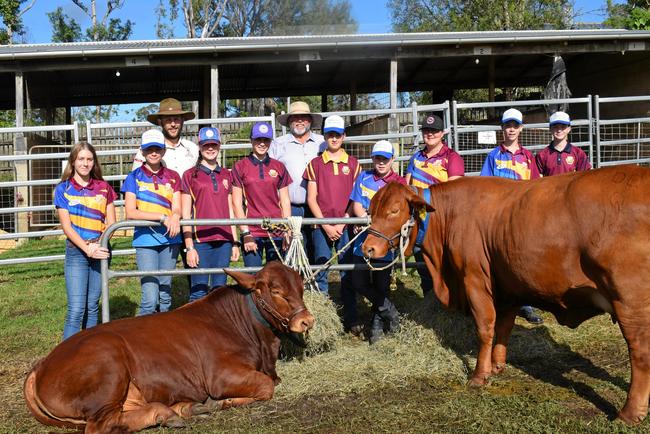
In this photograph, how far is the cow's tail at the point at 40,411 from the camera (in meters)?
4.04

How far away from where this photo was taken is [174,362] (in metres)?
4.48

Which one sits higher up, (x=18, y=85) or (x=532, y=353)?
(x=18, y=85)

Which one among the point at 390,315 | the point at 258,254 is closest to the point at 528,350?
the point at 390,315

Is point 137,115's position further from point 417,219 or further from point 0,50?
point 417,219

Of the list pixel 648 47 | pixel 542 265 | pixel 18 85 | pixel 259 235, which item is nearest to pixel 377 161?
pixel 259 235

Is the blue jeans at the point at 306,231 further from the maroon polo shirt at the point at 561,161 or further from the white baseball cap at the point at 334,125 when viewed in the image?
the maroon polo shirt at the point at 561,161

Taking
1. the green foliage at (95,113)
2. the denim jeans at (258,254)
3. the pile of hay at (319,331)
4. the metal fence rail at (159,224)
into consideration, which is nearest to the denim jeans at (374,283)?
the pile of hay at (319,331)

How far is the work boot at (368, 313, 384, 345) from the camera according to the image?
6050mm

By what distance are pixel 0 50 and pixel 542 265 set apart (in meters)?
13.3

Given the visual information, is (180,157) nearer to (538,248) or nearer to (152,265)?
(152,265)

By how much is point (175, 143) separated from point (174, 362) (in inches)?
114

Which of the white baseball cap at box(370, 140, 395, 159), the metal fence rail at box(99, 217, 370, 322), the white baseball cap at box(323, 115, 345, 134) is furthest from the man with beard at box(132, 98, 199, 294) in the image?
the white baseball cap at box(370, 140, 395, 159)

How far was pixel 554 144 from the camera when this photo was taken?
6926 millimetres

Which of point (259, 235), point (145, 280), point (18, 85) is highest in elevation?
point (18, 85)
